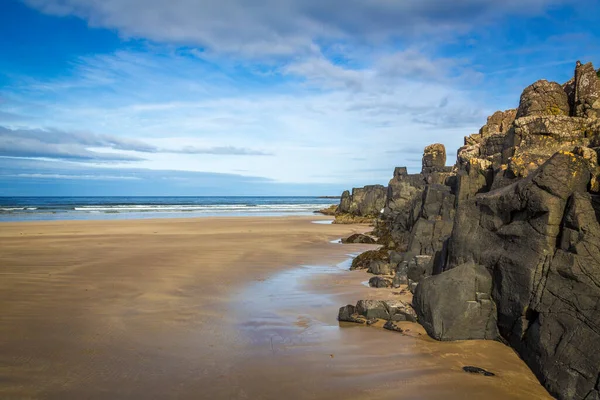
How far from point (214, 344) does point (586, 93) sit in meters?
14.4

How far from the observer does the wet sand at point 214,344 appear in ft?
20.0

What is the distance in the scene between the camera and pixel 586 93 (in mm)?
13594

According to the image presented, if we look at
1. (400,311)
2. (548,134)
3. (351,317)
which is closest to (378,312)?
(400,311)

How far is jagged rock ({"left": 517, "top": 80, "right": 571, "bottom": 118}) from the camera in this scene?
14.3 metres

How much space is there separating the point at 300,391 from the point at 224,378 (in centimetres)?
128

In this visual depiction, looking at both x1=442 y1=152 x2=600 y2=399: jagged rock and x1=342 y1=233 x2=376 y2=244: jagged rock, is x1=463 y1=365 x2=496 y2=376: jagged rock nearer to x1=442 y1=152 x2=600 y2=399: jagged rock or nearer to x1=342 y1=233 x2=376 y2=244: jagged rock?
x1=442 y1=152 x2=600 y2=399: jagged rock

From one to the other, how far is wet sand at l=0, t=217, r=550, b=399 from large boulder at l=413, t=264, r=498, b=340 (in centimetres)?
25

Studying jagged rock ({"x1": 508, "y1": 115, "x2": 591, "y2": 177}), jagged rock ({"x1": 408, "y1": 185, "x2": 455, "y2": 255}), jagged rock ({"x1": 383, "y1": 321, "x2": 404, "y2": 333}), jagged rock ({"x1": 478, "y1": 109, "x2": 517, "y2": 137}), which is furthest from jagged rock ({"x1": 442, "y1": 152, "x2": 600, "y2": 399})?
jagged rock ({"x1": 478, "y1": 109, "x2": 517, "y2": 137})

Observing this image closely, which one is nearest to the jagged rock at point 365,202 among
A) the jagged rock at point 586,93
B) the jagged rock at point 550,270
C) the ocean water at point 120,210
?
the ocean water at point 120,210

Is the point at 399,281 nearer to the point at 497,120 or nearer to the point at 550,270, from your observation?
A: the point at 550,270

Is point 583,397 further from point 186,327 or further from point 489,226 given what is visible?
point 186,327

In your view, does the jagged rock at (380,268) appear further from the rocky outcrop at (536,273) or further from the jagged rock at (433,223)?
the rocky outcrop at (536,273)

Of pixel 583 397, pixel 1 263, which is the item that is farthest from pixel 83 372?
pixel 1 263

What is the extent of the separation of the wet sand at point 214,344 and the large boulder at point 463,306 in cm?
25
